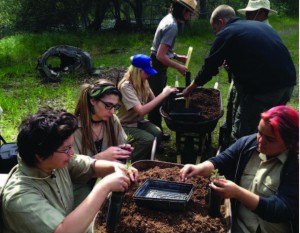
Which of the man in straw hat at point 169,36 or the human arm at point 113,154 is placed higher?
the man in straw hat at point 169,36

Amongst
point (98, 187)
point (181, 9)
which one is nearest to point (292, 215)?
point (98, 187)

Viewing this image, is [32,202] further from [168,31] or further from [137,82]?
[168,31]

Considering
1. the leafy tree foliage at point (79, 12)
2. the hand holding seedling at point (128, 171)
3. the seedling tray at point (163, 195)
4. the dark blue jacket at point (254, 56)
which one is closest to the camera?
the seedling tray at point (163, 195)

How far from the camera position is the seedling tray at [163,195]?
7.75 feet

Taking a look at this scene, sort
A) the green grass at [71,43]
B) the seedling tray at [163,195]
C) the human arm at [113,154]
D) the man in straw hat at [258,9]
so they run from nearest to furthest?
the seedling tray at [163,195] → the human arm at [113,154] → the man in straw hat at [258,9] → the green grass at [71,43]

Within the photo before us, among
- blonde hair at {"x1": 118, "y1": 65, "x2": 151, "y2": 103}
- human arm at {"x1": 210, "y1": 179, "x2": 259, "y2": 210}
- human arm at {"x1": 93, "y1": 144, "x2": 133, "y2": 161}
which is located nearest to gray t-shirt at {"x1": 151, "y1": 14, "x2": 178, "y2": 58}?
blonde hair at {"x1": 118, "y1": 65, "x2": 151, "y2": 103}

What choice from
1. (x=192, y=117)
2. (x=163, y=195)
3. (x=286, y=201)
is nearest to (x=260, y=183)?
(x=286, y=201)

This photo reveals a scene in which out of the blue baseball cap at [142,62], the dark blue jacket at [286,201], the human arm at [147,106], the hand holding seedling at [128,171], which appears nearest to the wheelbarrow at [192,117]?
the human arm at [147,106]

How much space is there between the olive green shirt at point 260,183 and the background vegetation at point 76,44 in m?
3.01

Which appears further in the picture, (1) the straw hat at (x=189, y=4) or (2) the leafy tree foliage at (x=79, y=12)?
(2) the leafy tree foliage at (x=79, y=12)

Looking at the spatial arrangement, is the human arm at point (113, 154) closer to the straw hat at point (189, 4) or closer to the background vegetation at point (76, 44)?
the background vegetation at point (76, 44)

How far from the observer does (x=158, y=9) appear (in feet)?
56.4

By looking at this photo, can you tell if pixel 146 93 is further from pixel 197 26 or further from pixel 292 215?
pixel 197 26

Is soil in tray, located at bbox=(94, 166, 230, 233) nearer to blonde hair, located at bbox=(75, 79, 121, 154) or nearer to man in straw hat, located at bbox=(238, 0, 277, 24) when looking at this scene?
blonde hair, located at bbox=(75, 79, 121, 154)
